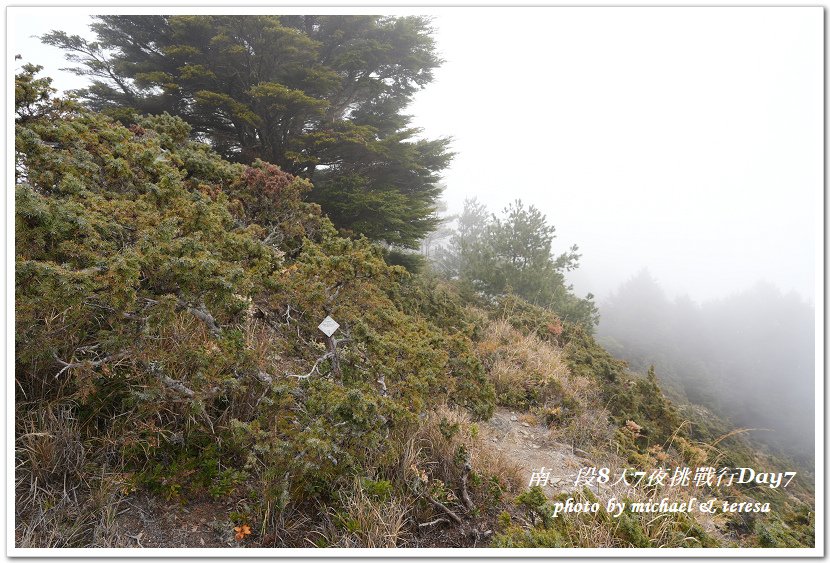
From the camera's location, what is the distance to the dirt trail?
2969 millimetres

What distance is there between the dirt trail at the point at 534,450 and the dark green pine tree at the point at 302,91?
11.8 feet

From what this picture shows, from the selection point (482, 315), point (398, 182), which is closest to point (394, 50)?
point (398, 182)

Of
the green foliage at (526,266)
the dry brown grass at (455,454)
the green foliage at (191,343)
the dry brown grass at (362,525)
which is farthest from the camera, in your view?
the green foliage at (526,266)

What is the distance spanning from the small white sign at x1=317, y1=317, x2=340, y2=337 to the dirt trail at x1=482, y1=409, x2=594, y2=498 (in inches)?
68.5

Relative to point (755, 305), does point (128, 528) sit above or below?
above

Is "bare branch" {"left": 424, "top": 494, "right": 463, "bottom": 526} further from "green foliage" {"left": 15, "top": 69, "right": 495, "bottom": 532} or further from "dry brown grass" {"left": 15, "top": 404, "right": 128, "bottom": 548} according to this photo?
"dry brown grass" {"left": 15, "top": 404, "right": 128, "bottom": 548}

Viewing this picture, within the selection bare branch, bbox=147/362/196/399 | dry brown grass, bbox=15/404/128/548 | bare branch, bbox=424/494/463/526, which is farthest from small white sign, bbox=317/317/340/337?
dry brown grass, bbox=15/404/128/548

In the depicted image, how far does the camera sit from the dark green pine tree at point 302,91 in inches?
217

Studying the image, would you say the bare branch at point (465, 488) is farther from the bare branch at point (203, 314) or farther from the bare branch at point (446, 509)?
the bare branch at point (203, 314)

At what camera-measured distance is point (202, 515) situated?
219 centimetres

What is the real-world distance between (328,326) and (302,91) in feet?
15.1

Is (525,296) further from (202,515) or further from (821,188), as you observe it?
(202,515)

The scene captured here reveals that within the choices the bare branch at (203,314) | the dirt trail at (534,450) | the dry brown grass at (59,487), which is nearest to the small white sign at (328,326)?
the bare branch at (203,314)

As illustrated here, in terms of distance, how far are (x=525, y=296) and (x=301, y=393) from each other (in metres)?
7.01
